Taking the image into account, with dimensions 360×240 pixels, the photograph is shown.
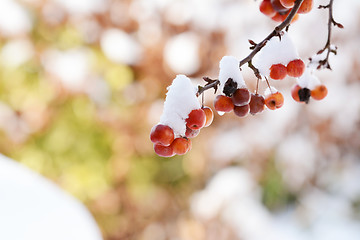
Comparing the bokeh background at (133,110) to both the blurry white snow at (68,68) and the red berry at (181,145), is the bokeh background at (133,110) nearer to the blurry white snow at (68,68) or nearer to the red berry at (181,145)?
the blurry white snow at (68,68)

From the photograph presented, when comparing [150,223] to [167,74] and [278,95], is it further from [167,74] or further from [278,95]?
[278,95]

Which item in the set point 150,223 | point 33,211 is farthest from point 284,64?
point 150,223

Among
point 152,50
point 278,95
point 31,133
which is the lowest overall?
point 278,95

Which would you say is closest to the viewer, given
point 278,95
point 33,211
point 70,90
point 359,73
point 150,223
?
point 278,95

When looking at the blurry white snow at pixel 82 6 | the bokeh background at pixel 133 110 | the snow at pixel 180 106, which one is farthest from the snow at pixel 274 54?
the blurry white snow at pixel 82 6

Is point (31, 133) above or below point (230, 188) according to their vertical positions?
above

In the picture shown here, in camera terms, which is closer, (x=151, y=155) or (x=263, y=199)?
(x=151, y=155)
